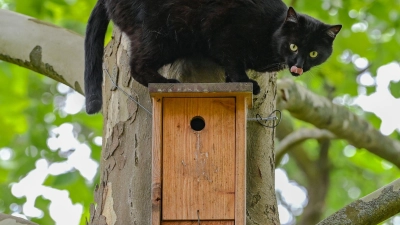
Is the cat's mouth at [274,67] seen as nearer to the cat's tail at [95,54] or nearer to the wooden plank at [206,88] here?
the wooden plank at [206,88]

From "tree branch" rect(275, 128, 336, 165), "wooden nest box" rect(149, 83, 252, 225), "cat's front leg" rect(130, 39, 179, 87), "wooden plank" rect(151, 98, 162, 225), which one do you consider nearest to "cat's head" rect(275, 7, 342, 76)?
"wooden nest box" rect(149, 83, 252, 225)

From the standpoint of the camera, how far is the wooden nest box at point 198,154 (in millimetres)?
2340

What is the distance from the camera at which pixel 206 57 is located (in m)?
2.80

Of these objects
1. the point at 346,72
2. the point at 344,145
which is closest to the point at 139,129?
the point at 346,72

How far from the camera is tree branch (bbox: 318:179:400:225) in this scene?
2504 millimetres

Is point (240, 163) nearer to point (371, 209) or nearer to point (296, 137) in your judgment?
point (371, 209)

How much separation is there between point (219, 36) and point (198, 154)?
0.58 m

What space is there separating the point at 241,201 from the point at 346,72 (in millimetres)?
3715

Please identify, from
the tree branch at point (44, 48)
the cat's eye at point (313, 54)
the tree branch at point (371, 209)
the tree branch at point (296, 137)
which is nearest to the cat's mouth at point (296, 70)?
the cat's eye at point (313, 54)

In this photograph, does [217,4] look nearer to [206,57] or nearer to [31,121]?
[206,57]

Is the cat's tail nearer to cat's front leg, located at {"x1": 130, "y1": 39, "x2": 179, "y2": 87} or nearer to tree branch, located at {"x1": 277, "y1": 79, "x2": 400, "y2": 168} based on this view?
cat's front leg, located at {"x1": 130, "y1": 39, "x2": 179, "y2": 87}

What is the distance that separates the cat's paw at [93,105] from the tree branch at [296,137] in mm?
2000

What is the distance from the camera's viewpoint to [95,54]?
2.93 m

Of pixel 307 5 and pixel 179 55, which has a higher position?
pixel 307 5
